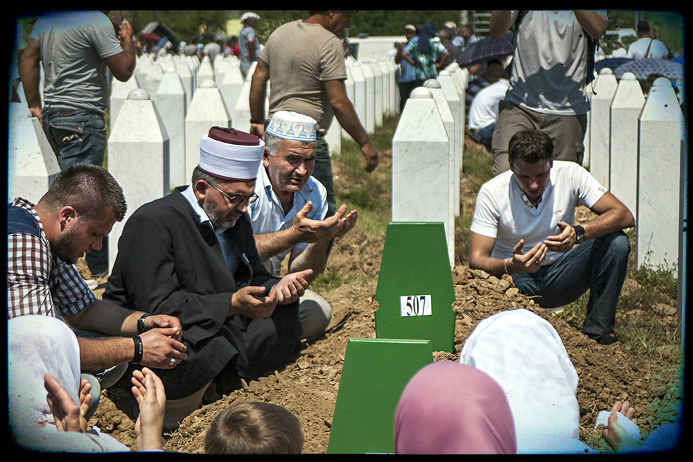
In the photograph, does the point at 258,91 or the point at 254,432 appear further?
the point at 258,91

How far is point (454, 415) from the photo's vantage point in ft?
5.36

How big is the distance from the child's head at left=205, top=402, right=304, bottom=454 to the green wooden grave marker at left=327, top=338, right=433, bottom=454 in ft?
1.99

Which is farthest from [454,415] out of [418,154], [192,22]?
[192,22]

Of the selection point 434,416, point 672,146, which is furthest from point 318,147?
point 434,416

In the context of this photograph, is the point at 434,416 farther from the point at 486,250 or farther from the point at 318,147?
the point at 318,147

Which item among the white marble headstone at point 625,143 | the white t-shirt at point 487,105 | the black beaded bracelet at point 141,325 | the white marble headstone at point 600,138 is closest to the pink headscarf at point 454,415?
the black beaded bracelet at point 141,325

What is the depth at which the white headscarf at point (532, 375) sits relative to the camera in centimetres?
211

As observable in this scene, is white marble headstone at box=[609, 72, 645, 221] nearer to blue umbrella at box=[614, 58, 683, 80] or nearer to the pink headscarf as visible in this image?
blue umbrella at box=[614, 58, 683, 80]

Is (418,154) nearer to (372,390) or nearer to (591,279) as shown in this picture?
(591,279)

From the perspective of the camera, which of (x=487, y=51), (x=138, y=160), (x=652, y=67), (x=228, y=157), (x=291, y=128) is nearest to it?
(x=228, y=157)

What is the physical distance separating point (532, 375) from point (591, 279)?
2.52 meters

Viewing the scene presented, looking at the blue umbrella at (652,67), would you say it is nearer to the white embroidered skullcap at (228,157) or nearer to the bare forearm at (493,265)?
the bare forearm at (493,265)

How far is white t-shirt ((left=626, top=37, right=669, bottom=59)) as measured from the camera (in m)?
12.4

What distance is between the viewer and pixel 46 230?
2906 millimetres
